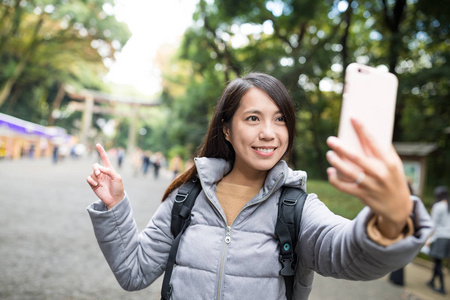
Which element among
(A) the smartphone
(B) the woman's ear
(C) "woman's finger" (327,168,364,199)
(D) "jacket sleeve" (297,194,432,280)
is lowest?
(D) "jacket sleeve" (297,194,432,280)

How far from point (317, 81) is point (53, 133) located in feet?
70.8

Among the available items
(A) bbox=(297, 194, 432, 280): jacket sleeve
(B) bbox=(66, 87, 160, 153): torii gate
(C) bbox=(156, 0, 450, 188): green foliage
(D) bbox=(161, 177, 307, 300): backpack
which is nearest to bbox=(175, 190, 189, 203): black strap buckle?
(D) bbox=(161, 177, 307, 300): backpack

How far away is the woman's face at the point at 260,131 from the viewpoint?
1.48 metres

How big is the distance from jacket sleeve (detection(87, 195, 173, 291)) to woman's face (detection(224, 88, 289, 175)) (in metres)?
0.46

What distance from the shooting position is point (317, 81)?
523 inches

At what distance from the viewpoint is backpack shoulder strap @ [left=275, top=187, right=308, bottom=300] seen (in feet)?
4.59

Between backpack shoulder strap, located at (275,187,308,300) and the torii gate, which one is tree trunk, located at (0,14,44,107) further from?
backpack shoulder strap, located at (275,187,308,300)

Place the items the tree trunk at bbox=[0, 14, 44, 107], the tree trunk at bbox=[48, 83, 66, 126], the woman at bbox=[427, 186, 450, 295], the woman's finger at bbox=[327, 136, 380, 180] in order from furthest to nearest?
the tree trunk at bbox=[48, 83, 66, 126] → the tree trunk at bbox=[0, 14, 44, 107] → the woman at bbox=[427, 186, 450, 295] → the woman's finger at bbox=[327, 136, 380, 180]

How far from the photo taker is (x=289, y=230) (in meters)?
1.43

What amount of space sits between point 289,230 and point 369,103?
0.69 m

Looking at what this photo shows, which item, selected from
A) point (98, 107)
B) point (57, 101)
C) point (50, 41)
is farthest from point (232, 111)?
point (98, 107)

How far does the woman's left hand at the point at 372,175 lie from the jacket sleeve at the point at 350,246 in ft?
0.26

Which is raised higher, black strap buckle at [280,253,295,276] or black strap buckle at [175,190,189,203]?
black strap buckle at [175,190,189,203]

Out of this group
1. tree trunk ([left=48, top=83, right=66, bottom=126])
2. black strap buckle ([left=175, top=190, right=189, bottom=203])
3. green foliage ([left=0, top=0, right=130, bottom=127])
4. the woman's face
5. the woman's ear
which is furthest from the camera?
tree trunk ([left=48, top=83, right=66, bottom=126])
